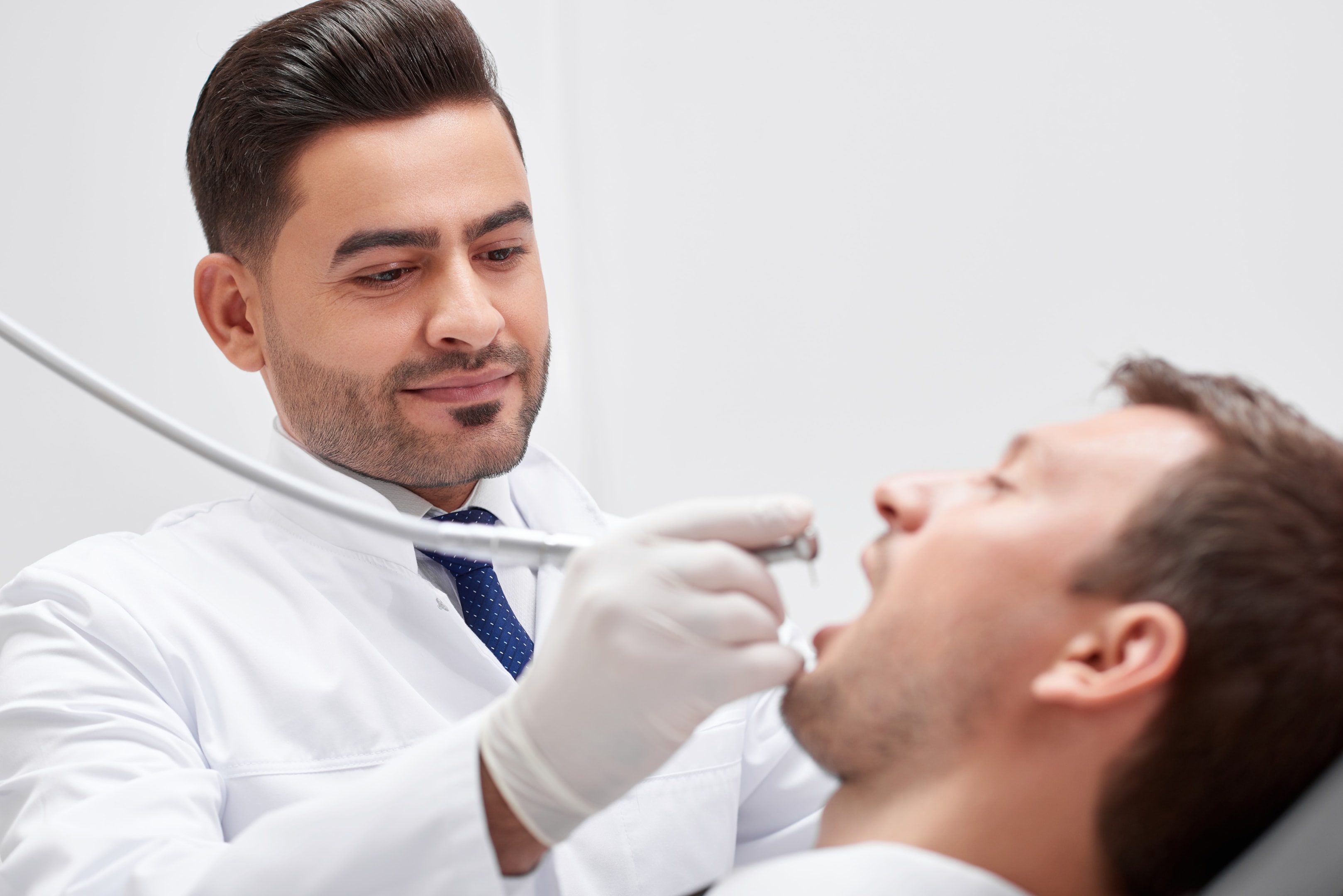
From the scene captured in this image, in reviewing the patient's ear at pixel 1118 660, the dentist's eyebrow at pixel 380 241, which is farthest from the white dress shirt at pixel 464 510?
the patient's ear at pixel 1118 660

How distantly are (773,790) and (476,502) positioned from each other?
1.62ft

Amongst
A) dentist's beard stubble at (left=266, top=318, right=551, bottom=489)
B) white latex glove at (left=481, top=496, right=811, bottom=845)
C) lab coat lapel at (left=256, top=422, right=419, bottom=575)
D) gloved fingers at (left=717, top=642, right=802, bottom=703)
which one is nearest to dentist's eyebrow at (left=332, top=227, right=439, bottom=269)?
dentist's beard stubble at (left=266, top=318, right=551, bottom=489)

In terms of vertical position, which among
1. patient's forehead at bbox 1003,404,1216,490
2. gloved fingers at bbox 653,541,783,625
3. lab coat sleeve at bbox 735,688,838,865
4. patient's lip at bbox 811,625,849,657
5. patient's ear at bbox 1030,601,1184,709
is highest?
patient's forehead at bbox 1003,404,1216,490

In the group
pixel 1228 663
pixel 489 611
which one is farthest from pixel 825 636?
pixel 489 611

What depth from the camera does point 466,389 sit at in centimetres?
128

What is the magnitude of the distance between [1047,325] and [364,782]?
1.21 metres

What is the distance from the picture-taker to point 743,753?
1.35 metres

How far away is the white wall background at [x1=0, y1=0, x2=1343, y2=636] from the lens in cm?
151

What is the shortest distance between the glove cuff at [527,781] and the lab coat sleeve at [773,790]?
0.53m

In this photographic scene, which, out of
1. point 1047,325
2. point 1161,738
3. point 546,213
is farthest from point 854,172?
point 1161,738

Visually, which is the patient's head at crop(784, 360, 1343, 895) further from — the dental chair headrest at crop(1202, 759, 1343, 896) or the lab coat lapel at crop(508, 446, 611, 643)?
the lab coat lapel at crop(508, 446, 611, 643)

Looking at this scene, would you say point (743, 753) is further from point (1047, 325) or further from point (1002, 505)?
point (1047, 325)

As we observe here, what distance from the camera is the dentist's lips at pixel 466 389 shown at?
1262mm

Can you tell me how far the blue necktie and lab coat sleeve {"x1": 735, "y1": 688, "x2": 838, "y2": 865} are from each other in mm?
298
